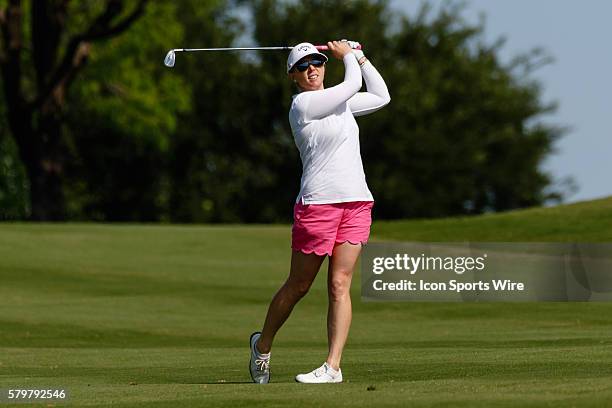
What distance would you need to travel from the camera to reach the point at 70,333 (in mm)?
17031

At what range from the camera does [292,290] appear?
30.4 feet

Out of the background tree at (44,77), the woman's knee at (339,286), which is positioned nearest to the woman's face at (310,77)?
the woman's knee at (339,286)

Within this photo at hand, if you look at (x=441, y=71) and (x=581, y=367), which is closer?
(x=581, y=367)

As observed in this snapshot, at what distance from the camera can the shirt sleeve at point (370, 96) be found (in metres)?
9.31

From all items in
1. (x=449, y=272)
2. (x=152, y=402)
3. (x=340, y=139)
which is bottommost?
(x=449, y=272)

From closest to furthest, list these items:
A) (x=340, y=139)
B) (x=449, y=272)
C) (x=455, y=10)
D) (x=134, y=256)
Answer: (x=340, y=139), (x=449, y=272), (x=134, y=256), (x=455, y=10)

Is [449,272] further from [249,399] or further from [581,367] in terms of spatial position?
[249,399]

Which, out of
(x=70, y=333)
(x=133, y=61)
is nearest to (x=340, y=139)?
(x=70, y=333)

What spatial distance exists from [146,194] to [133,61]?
31.9 ft

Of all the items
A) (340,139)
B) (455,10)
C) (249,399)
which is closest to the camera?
(249,399)

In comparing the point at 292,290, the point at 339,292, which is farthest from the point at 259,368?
the point at 339,292

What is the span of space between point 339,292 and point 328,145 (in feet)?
3.17
